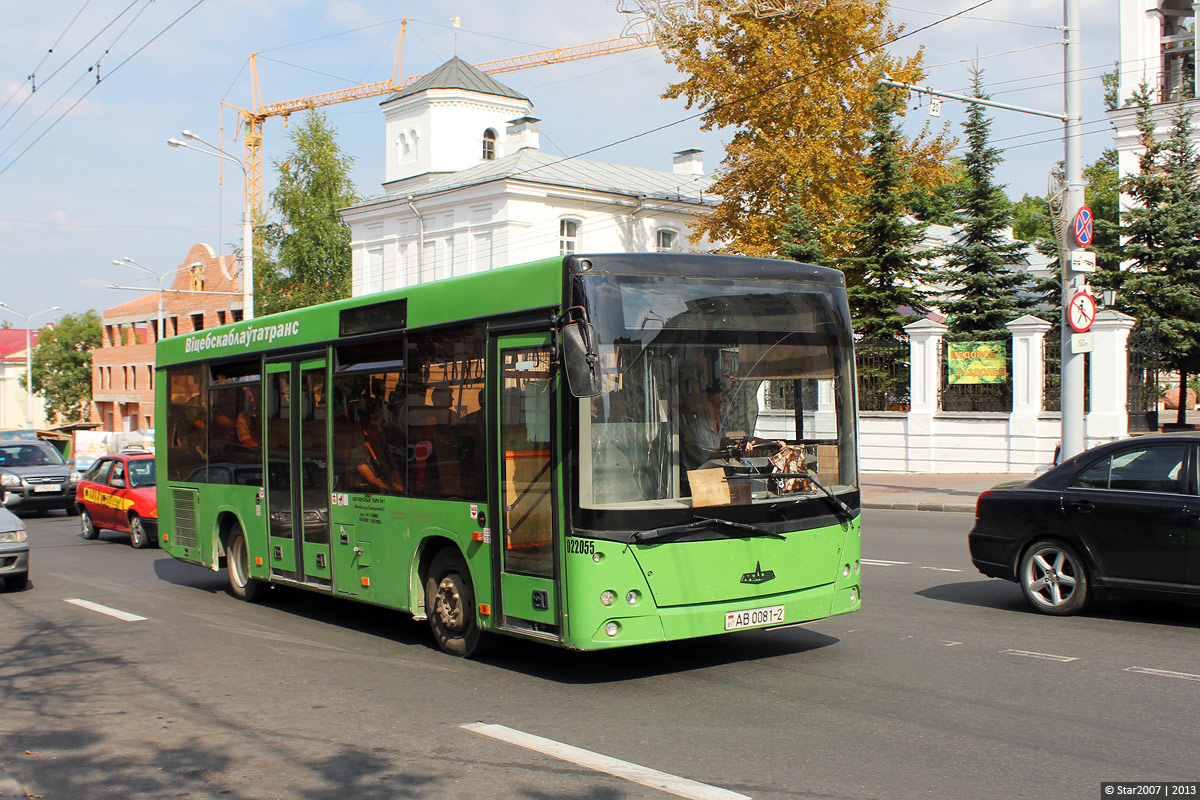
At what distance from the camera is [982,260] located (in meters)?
29.3

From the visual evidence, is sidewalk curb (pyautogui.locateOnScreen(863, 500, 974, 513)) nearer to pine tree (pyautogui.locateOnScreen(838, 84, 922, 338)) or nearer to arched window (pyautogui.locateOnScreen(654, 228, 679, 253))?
pine tree (pyautogui.locateOnScreen(838, 84, 922, 338))

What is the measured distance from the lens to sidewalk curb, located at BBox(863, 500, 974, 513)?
20.1 meters

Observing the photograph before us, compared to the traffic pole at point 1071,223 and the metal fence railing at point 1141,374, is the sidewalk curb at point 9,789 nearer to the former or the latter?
the traffic pole at point 1071,223

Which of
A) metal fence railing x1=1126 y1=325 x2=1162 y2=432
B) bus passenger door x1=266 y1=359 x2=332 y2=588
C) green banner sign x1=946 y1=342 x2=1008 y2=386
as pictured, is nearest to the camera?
bus passenger door x1=266 y1=359 x2=332 y2=588

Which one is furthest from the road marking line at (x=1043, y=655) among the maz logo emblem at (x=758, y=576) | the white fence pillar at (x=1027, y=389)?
the white fence pillar at (x=1027, y=389)

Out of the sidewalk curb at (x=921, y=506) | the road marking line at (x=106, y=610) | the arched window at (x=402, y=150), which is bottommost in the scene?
the road marking line at (x=106, y=610)

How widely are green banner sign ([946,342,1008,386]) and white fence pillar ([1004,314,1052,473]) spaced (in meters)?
0.50

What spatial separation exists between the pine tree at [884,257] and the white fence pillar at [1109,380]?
24.6 feet

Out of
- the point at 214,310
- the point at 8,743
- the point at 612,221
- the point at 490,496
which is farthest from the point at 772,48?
the point at 214,310

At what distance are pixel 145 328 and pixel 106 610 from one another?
76981mm

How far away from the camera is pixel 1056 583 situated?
9.59 metres

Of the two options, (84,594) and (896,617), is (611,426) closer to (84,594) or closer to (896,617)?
(896,617)

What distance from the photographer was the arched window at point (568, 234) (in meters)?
52.2

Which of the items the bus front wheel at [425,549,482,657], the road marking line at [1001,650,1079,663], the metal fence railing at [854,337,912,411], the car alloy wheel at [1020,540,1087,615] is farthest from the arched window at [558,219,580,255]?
the road marking line at [1001,650,1079,663]
